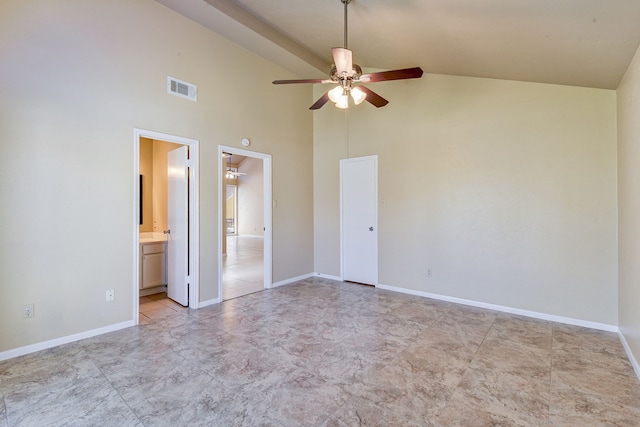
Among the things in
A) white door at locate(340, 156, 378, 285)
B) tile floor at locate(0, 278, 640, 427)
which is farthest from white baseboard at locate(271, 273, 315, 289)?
tile floor at locate(0, 278, 640, 427)

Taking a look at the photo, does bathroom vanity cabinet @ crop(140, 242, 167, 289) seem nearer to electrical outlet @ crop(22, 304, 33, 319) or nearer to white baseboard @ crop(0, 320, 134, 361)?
white baseboard @ crop(0, 320, 134, 361)

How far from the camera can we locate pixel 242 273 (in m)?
5.92

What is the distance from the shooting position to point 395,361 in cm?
251

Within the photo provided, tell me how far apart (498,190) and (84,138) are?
15.3ft

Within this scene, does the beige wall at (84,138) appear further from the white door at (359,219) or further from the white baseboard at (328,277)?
the white door at (359,219)

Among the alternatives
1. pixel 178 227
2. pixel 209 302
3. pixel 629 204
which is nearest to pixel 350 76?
pixel 629 204

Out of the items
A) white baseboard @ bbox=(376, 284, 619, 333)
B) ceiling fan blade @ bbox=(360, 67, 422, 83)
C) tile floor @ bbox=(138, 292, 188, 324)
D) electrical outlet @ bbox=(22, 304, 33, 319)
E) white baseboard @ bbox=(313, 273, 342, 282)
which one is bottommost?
tile floor @ bbox=(138, 292, 188, 324)

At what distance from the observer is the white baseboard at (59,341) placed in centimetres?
256

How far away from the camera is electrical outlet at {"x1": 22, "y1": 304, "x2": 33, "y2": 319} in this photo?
103 inches

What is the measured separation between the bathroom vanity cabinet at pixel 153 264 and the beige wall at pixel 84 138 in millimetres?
1044

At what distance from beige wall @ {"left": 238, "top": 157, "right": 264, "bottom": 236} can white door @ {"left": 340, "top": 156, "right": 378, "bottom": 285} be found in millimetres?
7738

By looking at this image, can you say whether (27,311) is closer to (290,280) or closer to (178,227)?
(178,227)

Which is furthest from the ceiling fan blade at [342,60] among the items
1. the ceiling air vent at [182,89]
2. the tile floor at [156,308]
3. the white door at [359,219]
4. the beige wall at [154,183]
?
the beige wall at [154,183]

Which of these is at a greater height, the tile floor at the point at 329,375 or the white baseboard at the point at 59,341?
the white baseboard at the point at 59,341
